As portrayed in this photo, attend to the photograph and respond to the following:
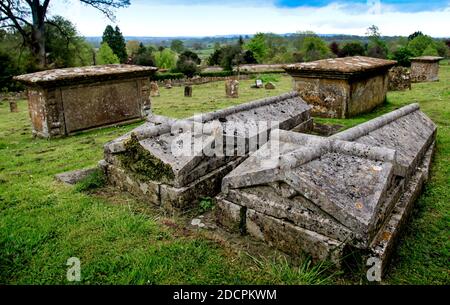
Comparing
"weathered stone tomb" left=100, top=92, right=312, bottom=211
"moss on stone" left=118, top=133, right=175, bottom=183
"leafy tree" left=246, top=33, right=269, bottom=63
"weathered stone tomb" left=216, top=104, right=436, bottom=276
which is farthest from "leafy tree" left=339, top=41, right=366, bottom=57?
"moss on stone" left=118, top=133, right=175, bottom=183

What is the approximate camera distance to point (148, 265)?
10.1ft

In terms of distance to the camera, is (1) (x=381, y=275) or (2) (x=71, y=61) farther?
(2) (x=71, y=61)

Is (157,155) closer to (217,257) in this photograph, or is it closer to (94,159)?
(217,257)

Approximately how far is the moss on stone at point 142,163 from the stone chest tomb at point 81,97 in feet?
18.4

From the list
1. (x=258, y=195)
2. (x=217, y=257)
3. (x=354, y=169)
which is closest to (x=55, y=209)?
(x=217, y=257)

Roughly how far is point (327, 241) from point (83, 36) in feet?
132

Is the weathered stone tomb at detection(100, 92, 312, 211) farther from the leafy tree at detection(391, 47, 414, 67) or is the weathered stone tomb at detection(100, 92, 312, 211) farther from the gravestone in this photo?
the leafy tree at detection(391, 47, 414, 67)

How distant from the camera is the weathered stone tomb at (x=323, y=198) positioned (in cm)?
289

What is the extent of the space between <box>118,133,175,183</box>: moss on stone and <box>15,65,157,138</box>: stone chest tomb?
5.60 meters

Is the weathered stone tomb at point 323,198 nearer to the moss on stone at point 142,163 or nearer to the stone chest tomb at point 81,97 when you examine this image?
the moss on stone at point 142,163

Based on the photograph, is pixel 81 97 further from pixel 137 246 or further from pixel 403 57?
pixel 403 57

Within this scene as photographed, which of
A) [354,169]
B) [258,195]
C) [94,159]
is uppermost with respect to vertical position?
[354,169]

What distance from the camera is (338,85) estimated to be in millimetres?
8734

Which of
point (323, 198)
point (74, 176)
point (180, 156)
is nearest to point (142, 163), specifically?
point (180, 156)
